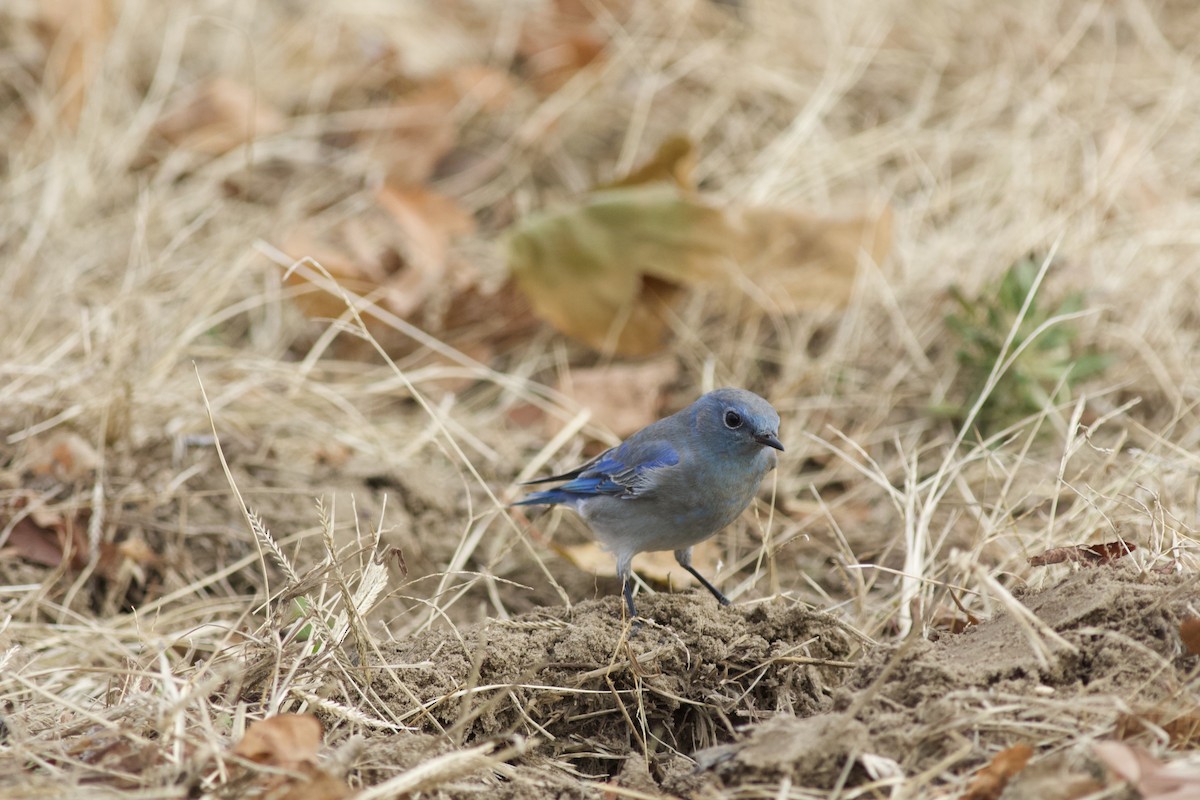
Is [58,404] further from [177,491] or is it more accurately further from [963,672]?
[963,672]

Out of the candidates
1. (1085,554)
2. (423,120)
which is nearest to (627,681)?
(1085,554)

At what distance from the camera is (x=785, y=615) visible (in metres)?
3.19

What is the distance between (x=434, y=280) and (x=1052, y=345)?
9.02ft

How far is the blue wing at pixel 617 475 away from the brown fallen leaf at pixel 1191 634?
1.56 meters

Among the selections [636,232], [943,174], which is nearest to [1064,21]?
[943,174]

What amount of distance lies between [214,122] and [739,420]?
4.17 meters

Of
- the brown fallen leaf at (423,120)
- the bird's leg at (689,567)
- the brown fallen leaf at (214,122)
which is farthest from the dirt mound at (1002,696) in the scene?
the brown fallen leaf at (214,122)

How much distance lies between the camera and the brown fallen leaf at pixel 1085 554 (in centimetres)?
320

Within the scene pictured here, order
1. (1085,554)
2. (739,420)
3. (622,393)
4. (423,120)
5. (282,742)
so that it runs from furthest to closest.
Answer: (423,120) < (622,393) < (739,420) < (1085,554) < (282,742)

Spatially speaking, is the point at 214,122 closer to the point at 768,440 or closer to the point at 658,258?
the point at 658,258

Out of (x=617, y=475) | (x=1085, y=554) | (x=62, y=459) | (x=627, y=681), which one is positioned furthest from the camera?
(x=62, y=459)

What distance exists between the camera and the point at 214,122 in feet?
21.9

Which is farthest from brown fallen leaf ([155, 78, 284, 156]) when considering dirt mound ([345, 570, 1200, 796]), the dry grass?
dirt mound ([345, 570, 1200, 796])

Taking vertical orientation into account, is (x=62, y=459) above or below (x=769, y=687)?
below
